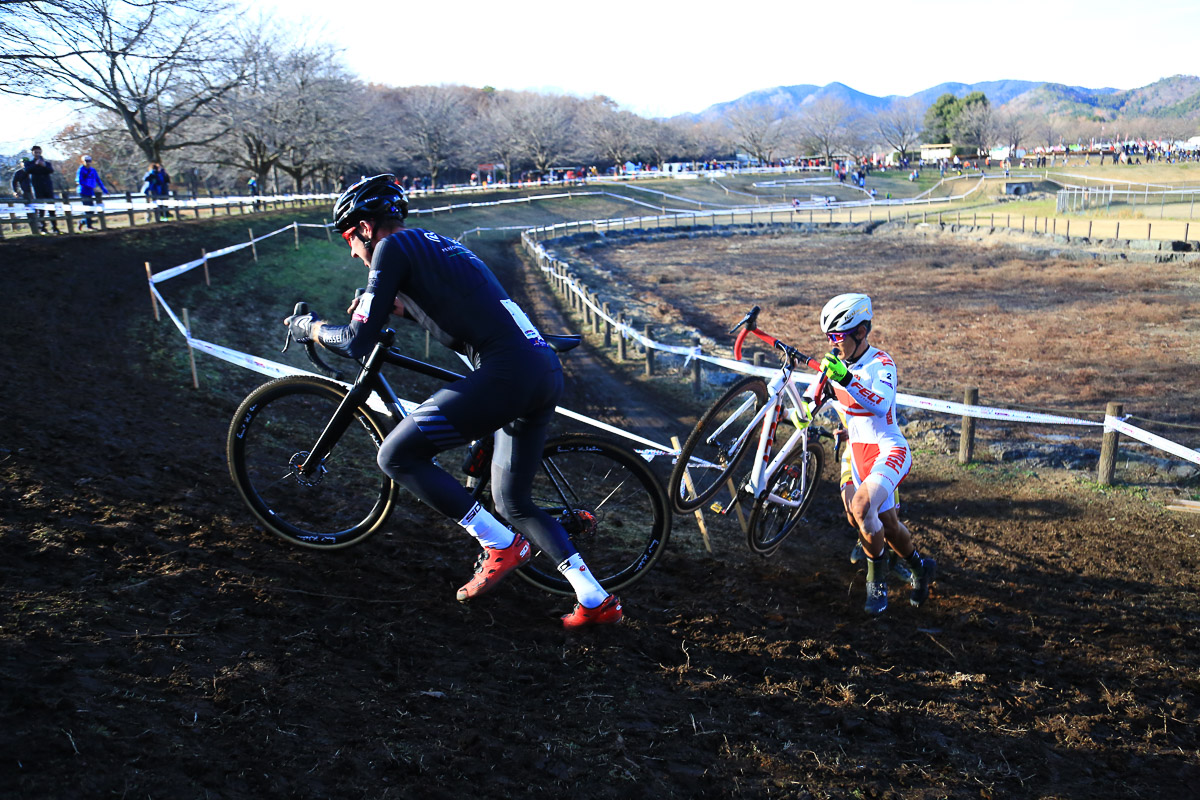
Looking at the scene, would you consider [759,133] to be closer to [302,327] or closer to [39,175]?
[39,175]

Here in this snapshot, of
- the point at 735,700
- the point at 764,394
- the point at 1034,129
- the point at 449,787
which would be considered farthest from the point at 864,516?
the point at 1034,129

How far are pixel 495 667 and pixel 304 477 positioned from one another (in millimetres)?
1863

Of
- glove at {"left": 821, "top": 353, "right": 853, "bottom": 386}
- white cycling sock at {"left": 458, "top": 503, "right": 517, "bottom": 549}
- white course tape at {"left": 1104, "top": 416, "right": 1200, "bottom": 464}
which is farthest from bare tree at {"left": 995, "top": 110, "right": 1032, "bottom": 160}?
white cycling sock at {"left": 458, "top": 503, "right": 517, "bottom": 549}

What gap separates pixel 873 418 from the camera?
19.9ft

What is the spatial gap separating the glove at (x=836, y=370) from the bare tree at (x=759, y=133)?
122 meters

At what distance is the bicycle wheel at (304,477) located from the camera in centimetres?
479

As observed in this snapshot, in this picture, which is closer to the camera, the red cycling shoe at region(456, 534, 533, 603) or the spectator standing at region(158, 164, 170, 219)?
the red cycling shoe at region(456, 534, 533, 603)

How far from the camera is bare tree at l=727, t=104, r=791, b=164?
12188cm

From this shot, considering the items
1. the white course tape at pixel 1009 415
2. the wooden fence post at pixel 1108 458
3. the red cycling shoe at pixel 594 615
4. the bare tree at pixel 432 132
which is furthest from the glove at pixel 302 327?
the bare tree at pixel 432 132

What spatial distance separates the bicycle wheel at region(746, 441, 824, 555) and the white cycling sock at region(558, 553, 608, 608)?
233 cm

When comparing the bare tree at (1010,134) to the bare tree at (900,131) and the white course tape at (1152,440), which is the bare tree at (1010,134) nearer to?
the bare tree at (900,131)

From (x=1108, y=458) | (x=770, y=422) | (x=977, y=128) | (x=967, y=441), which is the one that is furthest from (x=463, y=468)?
(x=977, y=128)

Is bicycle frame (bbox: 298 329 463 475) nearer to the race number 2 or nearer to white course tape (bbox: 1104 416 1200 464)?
the race number 2

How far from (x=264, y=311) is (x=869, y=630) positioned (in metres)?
13.8
